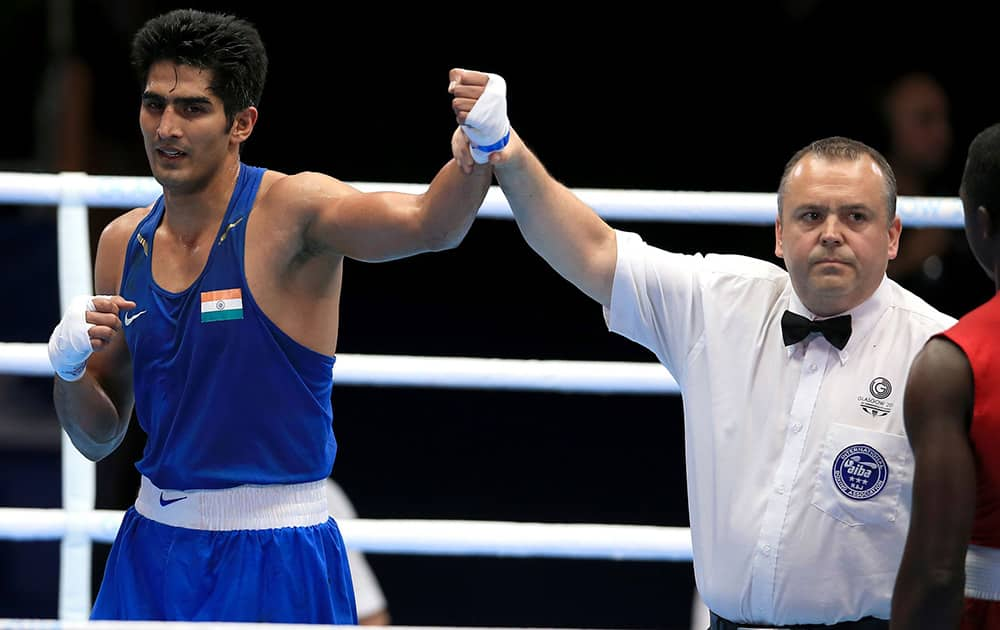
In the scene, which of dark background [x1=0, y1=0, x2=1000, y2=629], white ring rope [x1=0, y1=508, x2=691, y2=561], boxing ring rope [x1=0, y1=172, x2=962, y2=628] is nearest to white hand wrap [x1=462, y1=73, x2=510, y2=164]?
boxing ring rope [x1=0, y1=172, x2=962, y2=628]

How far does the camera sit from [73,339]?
2.23 metres

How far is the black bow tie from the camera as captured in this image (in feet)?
6.96

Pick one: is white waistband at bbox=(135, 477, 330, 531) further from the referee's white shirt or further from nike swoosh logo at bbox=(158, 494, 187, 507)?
the referee's white shirt

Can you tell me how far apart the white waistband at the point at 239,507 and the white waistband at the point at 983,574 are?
108 centimetres

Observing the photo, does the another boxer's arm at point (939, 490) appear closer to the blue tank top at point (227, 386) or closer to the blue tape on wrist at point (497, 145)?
the blue tape on wrist at point (497, 145)

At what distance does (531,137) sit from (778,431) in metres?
2.70

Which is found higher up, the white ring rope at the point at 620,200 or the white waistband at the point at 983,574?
the white ring rope at the point at 620,200

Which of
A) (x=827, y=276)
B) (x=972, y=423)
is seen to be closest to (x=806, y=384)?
(x=827, y=276)

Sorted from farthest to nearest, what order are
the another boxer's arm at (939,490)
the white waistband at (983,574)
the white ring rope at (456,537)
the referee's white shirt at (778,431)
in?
1. the white ring rope at (456,537)
2. the referee's white shirt at (778,431)
3. the white waistband at (983,574)
4. the another boxer's arm at (939,490)

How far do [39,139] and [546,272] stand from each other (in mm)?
1998

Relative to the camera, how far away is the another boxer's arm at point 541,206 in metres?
2.08

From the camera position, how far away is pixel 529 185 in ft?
7.07

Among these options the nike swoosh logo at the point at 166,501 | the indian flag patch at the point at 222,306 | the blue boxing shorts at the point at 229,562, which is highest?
the indian flag patch at the point at 222,306

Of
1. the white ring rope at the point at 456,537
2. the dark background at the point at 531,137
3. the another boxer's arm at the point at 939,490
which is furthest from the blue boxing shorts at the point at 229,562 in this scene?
the dark background at the point at 531,137
